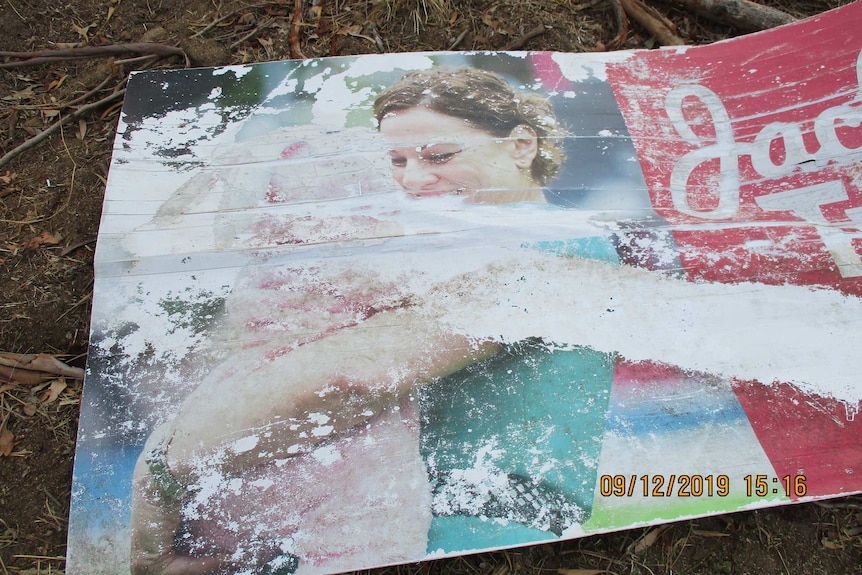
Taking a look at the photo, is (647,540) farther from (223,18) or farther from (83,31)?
(83,31)

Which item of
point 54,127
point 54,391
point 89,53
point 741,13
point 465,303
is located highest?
point 741,13

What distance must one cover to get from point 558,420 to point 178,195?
944 millimetres

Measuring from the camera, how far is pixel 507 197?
1.41m

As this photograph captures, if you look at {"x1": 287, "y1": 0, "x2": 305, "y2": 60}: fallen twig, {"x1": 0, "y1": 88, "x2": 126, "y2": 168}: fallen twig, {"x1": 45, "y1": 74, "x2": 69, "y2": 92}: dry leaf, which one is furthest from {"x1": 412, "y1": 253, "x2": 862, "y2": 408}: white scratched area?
{"x1": 45, "y1": 74, "x2": 69, "y2": 92}: dry leaf

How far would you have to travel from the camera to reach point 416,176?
1.41 metres

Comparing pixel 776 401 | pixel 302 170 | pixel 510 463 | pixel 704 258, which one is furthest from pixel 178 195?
pixel 776 401

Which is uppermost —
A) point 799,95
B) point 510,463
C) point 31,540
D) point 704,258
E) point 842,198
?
point 799,95

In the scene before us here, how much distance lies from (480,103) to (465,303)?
21.6 inches

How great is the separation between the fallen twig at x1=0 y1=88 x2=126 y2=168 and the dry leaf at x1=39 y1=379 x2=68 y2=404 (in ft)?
1.98

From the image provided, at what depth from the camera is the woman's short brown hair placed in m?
1.49

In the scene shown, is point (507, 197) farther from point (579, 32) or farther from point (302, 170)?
point (579, 32)
